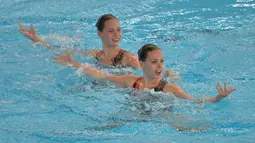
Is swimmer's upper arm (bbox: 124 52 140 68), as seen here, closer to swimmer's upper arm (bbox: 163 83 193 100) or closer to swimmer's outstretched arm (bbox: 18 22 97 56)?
swimmer's outstretched arm (bbox: 18 22 97 56)

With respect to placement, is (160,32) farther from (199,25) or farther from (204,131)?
(204,131)

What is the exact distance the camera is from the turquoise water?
16.7 ft

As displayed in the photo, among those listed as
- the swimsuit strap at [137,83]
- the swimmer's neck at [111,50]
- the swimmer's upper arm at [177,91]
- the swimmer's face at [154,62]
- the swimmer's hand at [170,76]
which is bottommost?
the swimmer's upper arm at [177,91]

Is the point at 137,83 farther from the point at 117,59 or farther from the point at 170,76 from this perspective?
the point at 117,59

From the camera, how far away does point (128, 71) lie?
6285 millimetres

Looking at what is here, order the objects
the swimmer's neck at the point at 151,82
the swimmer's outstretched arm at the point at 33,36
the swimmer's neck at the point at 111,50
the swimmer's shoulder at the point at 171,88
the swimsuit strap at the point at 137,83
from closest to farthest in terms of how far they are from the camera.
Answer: the swimmer's shoulder at the point at 171,88 < the swimmer's neck at the point at 151,82 < the swimsuit strap at the point at 137,83 < the swimmer's neck at the point at 111,50 < the swimmer's outstretched arm at the point at 33,36

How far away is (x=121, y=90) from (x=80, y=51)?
1.45 m

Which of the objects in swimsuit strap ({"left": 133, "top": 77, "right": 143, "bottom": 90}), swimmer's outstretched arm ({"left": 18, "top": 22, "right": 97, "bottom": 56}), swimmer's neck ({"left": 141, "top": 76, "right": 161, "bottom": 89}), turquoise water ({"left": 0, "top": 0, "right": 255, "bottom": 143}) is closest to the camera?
turquoise water ({"left": 0, "top": 0, "right": 255, "bottom": 143})

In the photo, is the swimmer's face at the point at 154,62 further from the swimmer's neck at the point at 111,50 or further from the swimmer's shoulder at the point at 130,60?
Result: the swimmer's neck at the point at 111,50

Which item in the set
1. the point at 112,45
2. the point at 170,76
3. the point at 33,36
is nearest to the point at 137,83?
the point at 170,76

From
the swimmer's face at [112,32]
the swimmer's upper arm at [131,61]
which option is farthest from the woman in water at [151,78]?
the swimmer's face at [112,32]

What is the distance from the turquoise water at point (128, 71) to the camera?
510 centimetres

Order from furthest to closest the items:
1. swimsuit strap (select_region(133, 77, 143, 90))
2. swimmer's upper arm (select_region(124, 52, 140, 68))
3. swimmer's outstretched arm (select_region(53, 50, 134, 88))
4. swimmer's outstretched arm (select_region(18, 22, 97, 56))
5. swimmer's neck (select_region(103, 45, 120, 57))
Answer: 1. swimmer's outstretched arm (select_region(18, 22, 97, 56))
2. swimmer's neck (select_region(103, 45, 120, 57))
3. swimmer's upper arm (select_region(124, 52, 140, 68))
4. swimmer's outstretched arm (select_region(53, 50, 134, 88))
5. swimsuit strap (select_region(133, 77, 143, 90))

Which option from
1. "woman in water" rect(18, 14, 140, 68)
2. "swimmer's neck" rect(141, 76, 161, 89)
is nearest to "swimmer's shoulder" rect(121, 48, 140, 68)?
"woman in water" rect(18, 14, 140, 68)
